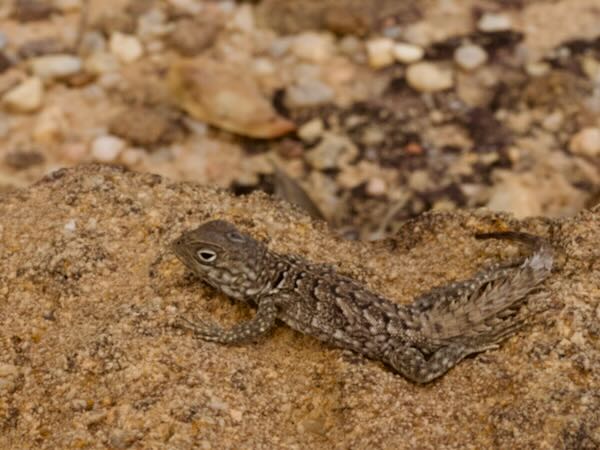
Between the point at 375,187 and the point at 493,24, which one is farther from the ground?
the point at 493,24

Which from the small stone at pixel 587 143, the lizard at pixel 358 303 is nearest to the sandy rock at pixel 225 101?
the small stone at pixel 587 143

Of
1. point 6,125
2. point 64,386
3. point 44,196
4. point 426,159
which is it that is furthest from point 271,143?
point 64,386

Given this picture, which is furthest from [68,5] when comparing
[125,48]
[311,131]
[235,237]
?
[235,237]

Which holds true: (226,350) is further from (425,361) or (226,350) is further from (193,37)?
(193,37)

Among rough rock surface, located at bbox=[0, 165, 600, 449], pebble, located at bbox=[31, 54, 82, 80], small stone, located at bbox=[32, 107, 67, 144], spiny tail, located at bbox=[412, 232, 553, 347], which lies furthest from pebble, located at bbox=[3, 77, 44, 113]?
spiny tail, located at bbox=[412, 232, 553, 347]

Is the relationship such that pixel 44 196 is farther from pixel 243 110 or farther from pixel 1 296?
pixel 243 110

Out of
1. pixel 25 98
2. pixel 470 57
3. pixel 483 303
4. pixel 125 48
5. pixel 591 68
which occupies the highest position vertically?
pixel 483 303
